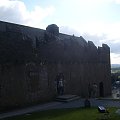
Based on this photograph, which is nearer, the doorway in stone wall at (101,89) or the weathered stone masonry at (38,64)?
the weathered stone masonry at (38,64)

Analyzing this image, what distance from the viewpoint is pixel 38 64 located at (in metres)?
25.8

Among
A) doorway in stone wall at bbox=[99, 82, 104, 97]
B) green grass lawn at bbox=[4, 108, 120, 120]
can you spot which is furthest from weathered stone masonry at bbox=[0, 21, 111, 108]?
green grass lawn at bbox=[4, 108, 120, 120]

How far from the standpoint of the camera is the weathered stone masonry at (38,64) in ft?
74.7

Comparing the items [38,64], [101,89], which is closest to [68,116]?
[38,64]

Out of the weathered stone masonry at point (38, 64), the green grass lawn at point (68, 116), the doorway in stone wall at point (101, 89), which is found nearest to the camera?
the green grass lawn at point (68, 116)

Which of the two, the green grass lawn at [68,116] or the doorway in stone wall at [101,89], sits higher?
the doorway in stone wall at [101,89]

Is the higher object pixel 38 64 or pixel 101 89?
pixel 38 64

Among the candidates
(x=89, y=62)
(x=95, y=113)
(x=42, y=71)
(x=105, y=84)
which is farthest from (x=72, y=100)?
(x=105, y=84)

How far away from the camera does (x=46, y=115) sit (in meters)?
18.9

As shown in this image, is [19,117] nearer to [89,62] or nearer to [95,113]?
[95,113]

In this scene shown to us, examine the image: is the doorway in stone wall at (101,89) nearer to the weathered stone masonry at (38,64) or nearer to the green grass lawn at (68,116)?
the weathered stone masonry at (38,64)

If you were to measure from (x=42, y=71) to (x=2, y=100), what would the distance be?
538 centimetres

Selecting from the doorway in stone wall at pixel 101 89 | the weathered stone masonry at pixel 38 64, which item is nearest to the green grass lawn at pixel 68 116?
the weathered stone masonry at pixel 38 64

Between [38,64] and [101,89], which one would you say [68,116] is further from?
[101,89]
